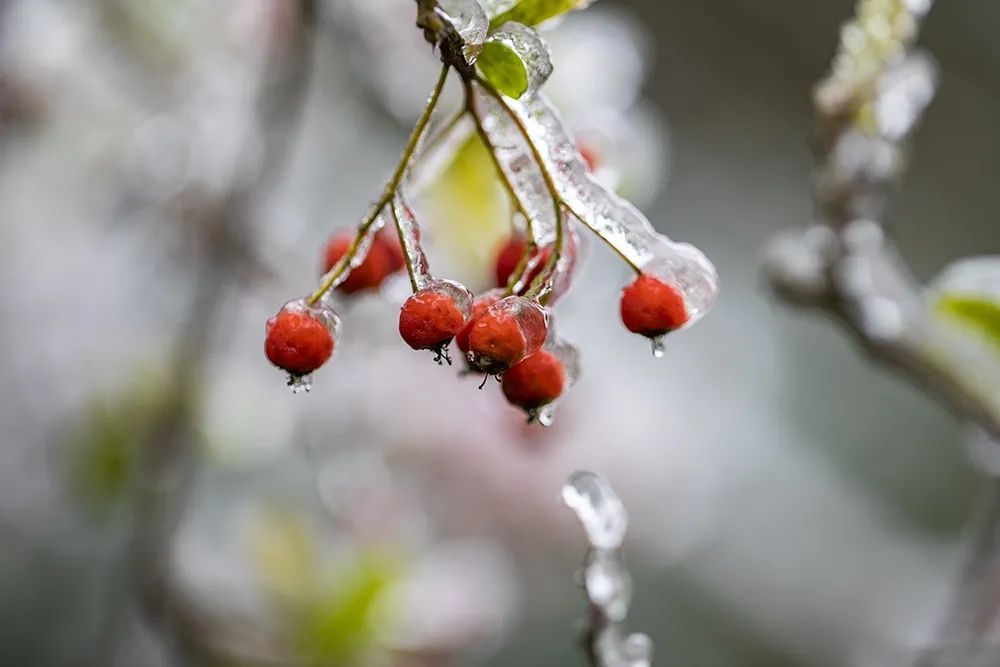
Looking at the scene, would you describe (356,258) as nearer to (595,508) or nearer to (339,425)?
(595,508)

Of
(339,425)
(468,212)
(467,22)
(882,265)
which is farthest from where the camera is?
(339,425)

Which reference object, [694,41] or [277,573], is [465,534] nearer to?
[277,573]

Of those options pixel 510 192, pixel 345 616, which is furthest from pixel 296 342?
pixel 345 616

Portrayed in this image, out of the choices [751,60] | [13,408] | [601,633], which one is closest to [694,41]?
[751,60]

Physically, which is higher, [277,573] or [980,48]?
[980,48]

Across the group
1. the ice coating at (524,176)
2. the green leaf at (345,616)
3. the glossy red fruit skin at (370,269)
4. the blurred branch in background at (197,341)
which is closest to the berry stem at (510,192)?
the ice coating at (524,176)

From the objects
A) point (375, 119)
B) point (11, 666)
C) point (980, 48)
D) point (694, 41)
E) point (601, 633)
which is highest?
point (980, 48)

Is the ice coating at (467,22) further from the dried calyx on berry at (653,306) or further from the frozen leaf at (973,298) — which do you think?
the frozen leaf at (973,298)
